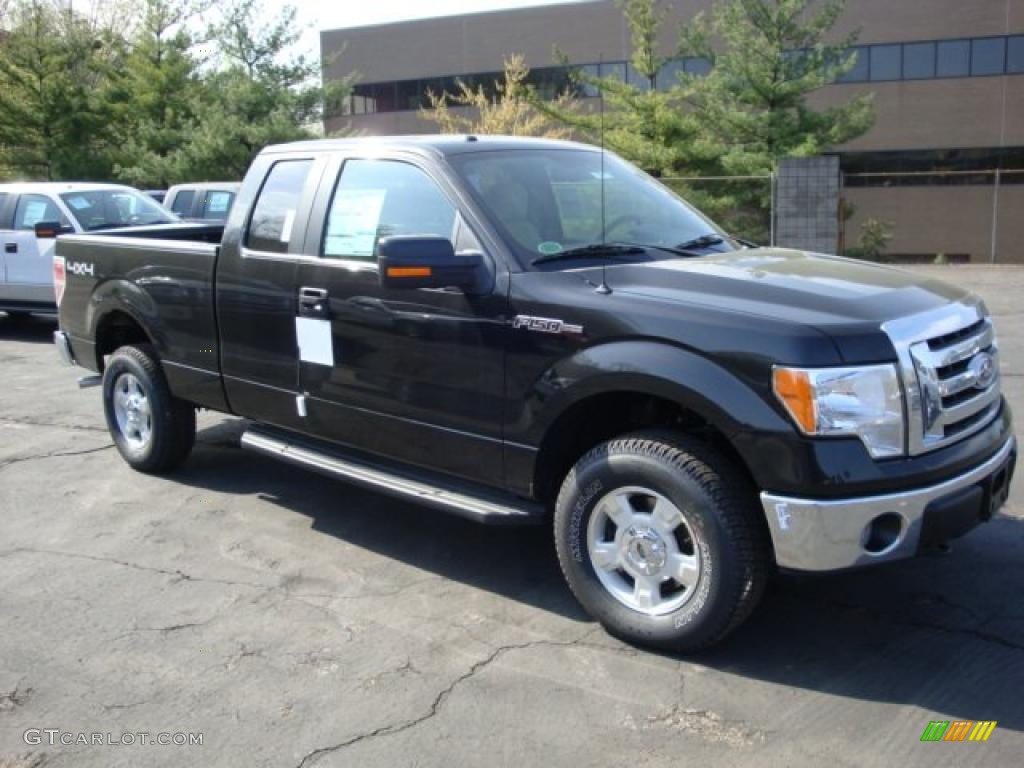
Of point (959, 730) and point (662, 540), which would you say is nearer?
point (959, 730)

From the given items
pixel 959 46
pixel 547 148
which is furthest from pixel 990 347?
pixel 959 46

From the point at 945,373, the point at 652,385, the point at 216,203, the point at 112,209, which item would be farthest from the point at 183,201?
the point at 945,373

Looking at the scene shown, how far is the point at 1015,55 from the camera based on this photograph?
107 feet

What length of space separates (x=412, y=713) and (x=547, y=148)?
2880 mm

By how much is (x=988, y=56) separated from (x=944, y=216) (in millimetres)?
5489

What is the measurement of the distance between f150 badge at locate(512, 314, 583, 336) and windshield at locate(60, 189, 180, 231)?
9441 millimetres

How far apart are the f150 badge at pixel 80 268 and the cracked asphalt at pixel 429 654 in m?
1.63

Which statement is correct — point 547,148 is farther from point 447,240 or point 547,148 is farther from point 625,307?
point 625,307

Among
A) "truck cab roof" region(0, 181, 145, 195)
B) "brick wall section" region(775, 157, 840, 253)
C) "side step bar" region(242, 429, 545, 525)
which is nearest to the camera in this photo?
"side step bar" region(242, 429, 545, 525)

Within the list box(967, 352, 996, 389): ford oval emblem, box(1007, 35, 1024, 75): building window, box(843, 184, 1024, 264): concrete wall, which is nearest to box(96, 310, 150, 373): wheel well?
box(967, 352, 996, 389): ford oval emblem

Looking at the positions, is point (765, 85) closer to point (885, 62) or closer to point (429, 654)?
point (885, 62)

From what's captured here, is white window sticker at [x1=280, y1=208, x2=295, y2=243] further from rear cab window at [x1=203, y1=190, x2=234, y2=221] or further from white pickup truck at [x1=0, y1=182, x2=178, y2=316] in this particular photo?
rear cab window at [x1=203, y1=190, x2=234, y2=221]

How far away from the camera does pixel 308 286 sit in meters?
4.90

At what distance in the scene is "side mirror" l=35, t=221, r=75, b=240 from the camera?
39.1 feet
